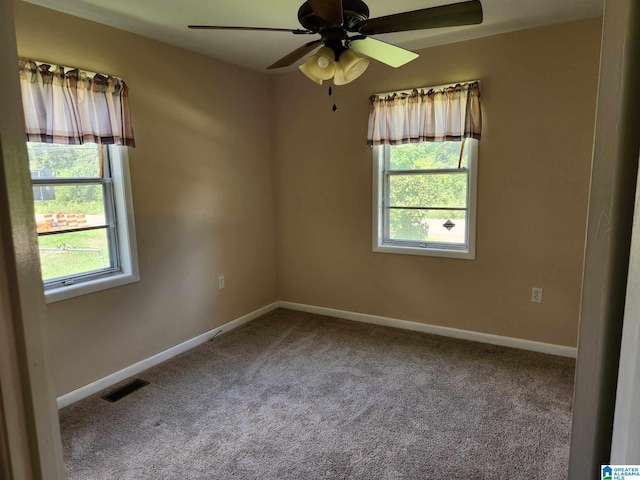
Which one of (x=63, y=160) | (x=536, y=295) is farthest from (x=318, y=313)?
(x=63, y=160)

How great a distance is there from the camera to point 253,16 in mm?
2701

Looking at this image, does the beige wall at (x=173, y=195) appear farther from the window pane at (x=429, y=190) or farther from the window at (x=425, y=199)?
the window pane at (x=429, y=190)

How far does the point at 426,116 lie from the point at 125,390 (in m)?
3.01

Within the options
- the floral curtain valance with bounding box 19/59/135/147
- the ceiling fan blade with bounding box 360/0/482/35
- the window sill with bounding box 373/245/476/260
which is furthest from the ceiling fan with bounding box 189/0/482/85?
the window sill with bounding box 373/245/476/260

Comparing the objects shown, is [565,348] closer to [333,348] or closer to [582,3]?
[333,348]

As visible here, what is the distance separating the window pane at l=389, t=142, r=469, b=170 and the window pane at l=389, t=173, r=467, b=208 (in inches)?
3.3

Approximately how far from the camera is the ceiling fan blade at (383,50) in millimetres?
2150

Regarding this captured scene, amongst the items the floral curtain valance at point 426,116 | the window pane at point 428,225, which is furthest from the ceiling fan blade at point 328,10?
the window pane at point 428,225

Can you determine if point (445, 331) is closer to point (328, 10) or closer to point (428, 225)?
point (428, 225)

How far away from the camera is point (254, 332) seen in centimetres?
376

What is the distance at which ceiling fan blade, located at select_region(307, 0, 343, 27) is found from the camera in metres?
1.63

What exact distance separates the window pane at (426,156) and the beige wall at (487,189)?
22cm

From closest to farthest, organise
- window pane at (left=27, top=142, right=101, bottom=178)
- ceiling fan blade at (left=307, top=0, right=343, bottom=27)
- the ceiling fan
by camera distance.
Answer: ceiling fan blade at (left=307, top=0, right=343, bottom=27)
the ceiling fan
window pane at (left=27, top=142, right=101, bottom=178)

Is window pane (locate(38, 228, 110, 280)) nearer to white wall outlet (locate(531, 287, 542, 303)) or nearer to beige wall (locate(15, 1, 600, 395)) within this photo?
beige wall (locate(15, 1, 600, 395))
